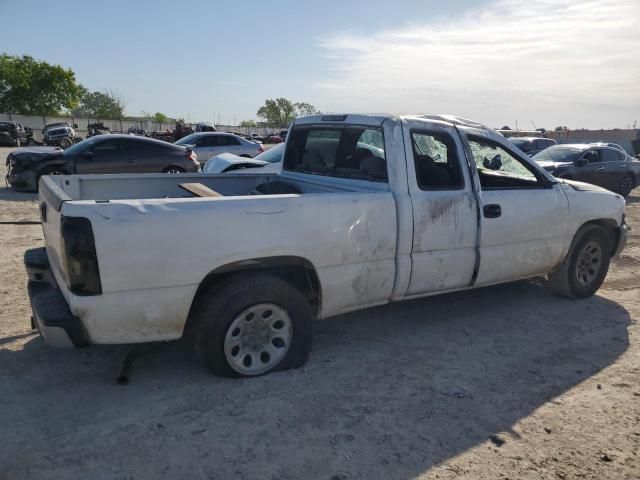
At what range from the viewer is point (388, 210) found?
3826mm

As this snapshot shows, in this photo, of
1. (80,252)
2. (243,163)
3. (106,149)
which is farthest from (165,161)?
(80,252)

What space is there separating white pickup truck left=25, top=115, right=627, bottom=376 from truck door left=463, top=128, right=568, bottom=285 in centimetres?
1

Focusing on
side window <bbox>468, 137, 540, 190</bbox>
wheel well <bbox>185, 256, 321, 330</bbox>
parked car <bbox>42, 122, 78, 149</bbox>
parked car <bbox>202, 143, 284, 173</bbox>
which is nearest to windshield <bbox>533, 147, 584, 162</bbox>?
parked car <bbox>202, 143, 284, 173</bbox>

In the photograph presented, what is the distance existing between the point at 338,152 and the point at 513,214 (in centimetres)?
167

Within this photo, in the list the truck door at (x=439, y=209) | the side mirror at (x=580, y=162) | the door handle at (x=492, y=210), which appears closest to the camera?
the truck door at (x=439, y=209)

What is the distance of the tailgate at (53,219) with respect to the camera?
120 inches

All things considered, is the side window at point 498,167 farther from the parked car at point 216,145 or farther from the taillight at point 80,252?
the parked car at point 216,145

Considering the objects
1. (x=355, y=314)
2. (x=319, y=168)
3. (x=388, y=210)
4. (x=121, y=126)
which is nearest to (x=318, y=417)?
(x=388, y=210)

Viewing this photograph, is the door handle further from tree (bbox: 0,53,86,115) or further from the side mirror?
tree (bbox: 0,53,86,115)

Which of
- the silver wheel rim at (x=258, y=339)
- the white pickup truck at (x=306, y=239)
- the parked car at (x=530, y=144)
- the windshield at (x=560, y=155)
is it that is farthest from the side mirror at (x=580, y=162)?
the silver wheel rim at (x=258, y=339)

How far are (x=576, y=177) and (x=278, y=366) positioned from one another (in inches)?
498

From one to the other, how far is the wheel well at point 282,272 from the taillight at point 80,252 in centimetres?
65

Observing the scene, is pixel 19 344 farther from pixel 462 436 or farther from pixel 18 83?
pixel 18 83

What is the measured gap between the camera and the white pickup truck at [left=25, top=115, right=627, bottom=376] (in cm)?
300
